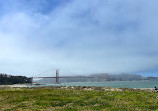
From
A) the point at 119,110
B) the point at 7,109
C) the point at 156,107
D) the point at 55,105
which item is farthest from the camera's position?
the point at 55,105

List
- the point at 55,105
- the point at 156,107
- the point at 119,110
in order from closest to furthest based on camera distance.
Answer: the point at 119,110 < the point at 156,107 < the point at 55,105

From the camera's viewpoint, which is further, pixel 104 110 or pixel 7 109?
pixel 7 109

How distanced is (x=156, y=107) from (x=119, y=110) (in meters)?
4.84

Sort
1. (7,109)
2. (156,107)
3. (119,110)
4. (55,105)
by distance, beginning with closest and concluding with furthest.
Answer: (119,110)
(156,107)
(7,109)
(55,105)

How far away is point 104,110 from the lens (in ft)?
68.7

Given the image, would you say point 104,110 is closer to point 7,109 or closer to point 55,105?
point 55,105

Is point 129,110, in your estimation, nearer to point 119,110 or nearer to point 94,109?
point 119,110

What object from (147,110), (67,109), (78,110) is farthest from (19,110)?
(147,110)

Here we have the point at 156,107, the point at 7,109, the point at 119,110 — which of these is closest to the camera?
the point at 119,110

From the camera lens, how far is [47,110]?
21.8m

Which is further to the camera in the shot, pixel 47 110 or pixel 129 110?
pixel 47 110

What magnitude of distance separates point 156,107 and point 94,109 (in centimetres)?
735

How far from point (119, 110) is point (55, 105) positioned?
8884 mm

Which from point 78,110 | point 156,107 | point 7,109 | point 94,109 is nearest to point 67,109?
point 78,110
